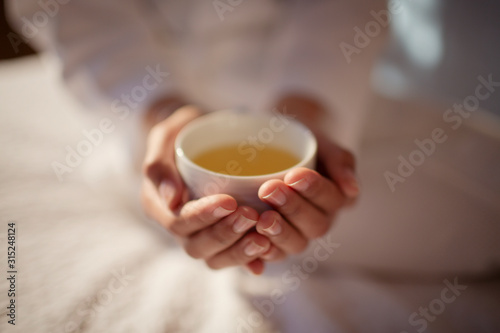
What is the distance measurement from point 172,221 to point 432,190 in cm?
45

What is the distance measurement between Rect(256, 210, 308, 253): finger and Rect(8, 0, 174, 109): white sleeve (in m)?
0.40

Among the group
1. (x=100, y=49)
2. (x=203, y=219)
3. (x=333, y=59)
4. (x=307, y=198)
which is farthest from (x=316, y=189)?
(x=100, y=49)

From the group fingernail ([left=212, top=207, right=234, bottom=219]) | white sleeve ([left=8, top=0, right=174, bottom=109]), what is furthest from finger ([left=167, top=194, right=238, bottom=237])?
white sleeve ([left=8, top=0, right=174, bottom=109])

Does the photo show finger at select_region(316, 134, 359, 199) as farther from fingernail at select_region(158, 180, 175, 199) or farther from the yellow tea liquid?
fingernail at select_region(158, 180, 175, 199)

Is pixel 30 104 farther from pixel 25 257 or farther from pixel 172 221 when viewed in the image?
pixel 172 221

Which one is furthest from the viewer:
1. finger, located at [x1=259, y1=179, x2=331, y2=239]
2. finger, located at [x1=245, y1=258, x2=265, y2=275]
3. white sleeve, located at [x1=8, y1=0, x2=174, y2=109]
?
white sleeve, located at [x1=8, y1=0, x2=174, y2=109]

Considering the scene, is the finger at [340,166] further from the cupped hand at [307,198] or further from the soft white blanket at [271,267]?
the soft white blanket at [271,267]

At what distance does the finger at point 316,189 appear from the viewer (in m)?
0.40

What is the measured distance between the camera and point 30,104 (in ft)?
2.67

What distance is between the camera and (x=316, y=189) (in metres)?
0.43

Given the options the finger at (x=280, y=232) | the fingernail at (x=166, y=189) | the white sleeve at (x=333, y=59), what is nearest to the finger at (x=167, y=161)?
the fingernail at (x=166, y=189)

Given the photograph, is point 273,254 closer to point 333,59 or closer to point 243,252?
point 243,252

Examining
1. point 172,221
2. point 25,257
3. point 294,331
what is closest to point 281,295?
point 294,331

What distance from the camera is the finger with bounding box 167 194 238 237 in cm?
39
